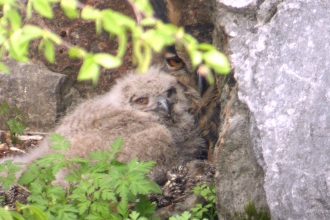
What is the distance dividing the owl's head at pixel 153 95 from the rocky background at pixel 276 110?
1380mm

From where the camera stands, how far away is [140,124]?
15.9 ft

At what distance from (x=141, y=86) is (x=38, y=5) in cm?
327

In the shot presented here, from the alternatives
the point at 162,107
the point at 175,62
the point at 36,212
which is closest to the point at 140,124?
the point at 162,107

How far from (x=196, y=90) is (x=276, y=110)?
6.69 feet

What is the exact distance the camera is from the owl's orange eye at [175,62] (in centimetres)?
546

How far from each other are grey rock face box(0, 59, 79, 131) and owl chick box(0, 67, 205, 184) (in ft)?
3.11

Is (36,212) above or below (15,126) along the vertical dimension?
above

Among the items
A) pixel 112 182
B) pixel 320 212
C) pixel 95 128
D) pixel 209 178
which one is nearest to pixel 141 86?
pixel 95 128

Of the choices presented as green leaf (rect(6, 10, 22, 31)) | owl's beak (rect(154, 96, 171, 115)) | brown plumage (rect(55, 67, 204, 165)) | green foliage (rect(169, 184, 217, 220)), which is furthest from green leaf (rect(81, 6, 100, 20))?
owl's beak (rect(154, 96, 171, 115))

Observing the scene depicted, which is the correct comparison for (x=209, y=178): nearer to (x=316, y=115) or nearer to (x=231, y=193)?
(x=231, y=193)

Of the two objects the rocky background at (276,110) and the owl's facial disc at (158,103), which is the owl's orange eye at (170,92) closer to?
the owl's facial disc at (158,103)

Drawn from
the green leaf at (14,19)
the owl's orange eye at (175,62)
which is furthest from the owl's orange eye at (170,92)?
the green leaf at (14,19)

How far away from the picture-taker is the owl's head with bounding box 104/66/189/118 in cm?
503

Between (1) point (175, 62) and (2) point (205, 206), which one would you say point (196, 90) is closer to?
(1) point (175, 62)
